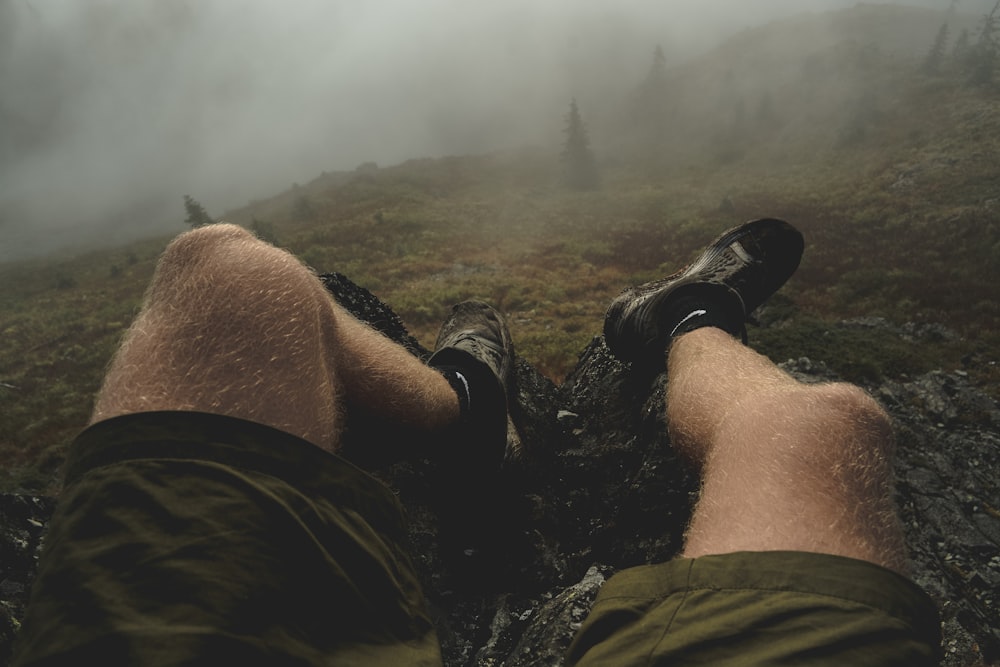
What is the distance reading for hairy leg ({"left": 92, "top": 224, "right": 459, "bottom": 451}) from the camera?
123 cm

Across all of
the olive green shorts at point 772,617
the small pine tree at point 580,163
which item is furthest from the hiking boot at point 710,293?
the small pine tree at point 580,163

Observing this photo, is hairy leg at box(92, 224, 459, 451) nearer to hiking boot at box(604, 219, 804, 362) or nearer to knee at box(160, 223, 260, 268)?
knee at box(160, 223, 260, 268)

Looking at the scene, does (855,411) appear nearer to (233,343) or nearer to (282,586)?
(282,586)

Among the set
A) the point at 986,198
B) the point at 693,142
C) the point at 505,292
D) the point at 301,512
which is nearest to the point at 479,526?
the point at 301,512

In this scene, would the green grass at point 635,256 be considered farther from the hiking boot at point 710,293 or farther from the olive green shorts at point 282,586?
the olive green shorts at point 282,586

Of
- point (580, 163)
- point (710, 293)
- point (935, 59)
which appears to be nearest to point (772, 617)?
point (710, 293)

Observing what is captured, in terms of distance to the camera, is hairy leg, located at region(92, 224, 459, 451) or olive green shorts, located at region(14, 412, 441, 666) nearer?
olive green shorts, located at region(14, 412, 441, 666)

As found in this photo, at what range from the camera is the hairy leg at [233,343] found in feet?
4.03

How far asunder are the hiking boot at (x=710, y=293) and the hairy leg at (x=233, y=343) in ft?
6.63

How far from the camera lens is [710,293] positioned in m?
2.82

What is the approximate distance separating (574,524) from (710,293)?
5.61 ft

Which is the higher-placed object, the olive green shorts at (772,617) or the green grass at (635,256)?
the olive green shorts at (772,617)

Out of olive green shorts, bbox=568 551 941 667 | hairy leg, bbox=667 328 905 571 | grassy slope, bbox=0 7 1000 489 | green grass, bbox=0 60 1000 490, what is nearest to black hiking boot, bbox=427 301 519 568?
hairy leg, bbox=667 328 905 571

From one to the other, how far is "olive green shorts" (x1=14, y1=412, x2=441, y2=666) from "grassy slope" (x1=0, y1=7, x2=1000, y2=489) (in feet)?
16.8
